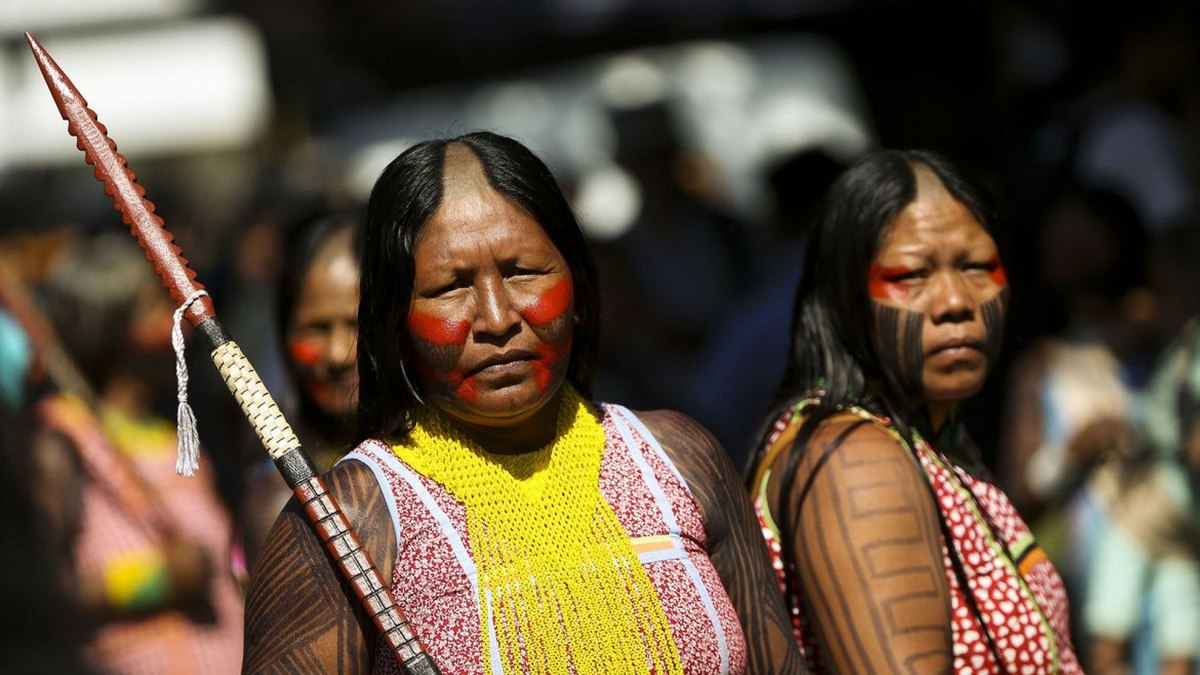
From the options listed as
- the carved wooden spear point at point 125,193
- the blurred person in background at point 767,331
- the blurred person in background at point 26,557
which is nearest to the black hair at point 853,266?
the carved wooden spear point at point 125,193

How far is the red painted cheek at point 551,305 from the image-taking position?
8.66ft

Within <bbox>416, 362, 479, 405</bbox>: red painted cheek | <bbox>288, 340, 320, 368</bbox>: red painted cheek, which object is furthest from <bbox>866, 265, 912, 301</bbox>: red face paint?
<bbox>288, 340, 320, 368</bbox>: red painted cheek

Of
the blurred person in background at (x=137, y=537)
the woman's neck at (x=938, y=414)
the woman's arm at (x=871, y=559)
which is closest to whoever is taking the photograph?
the woman's arm at (x=871, y=559)

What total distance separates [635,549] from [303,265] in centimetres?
162

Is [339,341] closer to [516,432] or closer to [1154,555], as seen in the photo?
[516,432]

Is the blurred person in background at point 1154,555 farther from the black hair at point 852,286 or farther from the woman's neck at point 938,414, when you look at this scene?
the black hair at point 852,286

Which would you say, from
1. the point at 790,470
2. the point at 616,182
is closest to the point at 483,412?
the point at 790,470

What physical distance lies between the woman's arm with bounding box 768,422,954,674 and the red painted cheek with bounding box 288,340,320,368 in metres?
1.21

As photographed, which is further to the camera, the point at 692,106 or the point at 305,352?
the point at 692,106

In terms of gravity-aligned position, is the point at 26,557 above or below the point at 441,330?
below

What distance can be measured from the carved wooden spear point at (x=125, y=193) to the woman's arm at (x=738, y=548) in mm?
777

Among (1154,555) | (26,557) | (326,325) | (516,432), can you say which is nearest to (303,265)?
(326,325)

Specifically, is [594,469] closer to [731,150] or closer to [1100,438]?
[1100,438]

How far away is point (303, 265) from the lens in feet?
13.1
